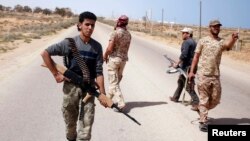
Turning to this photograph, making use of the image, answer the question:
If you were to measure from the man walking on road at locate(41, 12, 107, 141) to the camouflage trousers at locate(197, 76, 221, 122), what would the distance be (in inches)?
110

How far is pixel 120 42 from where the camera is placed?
8.44 meters

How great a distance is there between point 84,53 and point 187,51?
442 centimetres

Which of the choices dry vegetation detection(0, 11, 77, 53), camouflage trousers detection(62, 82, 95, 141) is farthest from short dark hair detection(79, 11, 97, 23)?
dry vegetation detection(0, 11, 77, 53)

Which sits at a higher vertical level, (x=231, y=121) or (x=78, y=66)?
(x=78, y=66)

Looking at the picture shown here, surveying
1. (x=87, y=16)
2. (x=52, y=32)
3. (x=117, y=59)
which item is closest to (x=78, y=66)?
(x=87, y=16)

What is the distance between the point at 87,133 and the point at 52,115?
10.4 ft

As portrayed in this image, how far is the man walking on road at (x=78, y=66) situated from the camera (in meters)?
4.79

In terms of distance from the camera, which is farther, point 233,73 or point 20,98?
point 233,73

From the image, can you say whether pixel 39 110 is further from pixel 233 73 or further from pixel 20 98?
pixel 233 73

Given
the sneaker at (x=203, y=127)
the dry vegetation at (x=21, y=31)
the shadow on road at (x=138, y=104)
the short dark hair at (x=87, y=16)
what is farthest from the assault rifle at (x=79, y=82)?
the dry vegetation at (x=21, y=31)

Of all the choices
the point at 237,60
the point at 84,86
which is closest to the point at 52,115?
the point at 84,86

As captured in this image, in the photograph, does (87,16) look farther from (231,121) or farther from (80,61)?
(231,121)

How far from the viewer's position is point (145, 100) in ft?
32.2

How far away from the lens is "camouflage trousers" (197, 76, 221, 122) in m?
7.18
